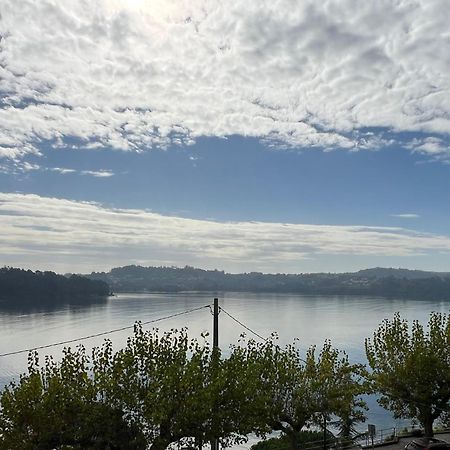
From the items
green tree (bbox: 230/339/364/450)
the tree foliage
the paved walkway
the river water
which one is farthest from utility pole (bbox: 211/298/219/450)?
the river water

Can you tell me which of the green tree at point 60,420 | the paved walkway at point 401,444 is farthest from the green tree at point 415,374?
the green tree at point 60,420

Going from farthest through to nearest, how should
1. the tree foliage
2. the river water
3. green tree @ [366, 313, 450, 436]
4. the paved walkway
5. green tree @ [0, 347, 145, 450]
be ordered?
the river water → the paved walkway → green tree @ [366, 313, 450, 436] → the tree foliage → green tree @ [0, 347, 145, 450]

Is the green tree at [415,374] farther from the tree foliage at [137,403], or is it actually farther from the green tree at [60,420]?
the green tree at [60,420]

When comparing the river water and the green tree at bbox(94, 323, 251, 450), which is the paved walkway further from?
the river water

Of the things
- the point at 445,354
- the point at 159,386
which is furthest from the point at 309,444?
the point at 159,386

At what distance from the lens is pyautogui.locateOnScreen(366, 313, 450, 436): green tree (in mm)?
37688

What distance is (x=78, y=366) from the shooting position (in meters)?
28.6

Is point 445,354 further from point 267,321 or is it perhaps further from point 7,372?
point 267,321

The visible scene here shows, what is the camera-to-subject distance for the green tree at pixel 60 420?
25.0 m

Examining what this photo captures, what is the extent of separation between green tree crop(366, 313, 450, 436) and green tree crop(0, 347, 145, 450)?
22.0m

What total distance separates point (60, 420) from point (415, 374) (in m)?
26.5

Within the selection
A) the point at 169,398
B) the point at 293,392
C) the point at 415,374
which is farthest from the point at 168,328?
the point at 169,398

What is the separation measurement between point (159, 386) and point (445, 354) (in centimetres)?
2472

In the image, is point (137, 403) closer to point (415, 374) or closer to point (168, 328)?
point (415, 374)
